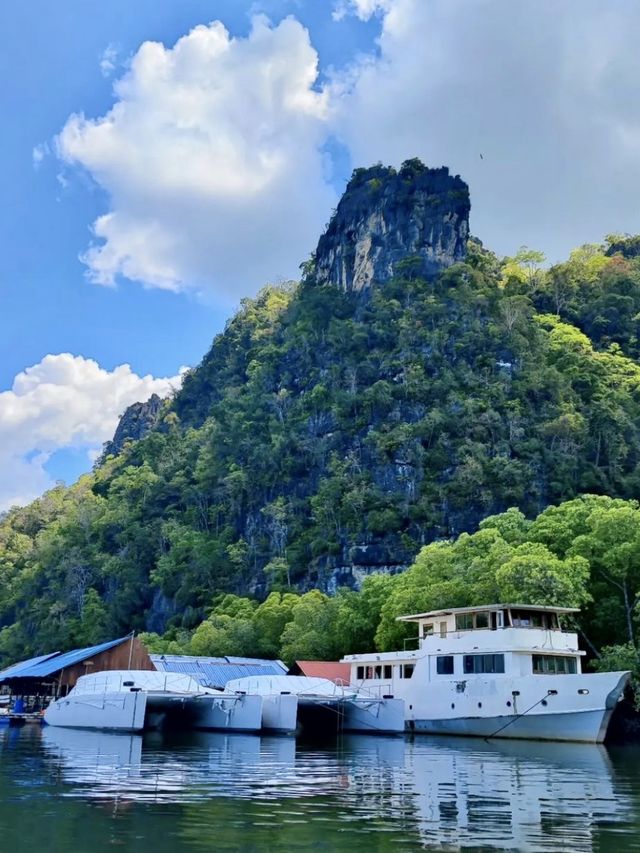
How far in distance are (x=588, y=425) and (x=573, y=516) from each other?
1383 inches

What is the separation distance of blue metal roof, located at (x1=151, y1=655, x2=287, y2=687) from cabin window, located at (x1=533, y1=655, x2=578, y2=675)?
16.4 m

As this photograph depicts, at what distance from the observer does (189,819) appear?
11344 millimetres

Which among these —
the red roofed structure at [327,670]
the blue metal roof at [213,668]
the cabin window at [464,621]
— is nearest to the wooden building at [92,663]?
the blue metal roof at [213,668]

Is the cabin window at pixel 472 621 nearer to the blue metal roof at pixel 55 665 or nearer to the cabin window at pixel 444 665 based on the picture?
the cabin window at pixel 444 665

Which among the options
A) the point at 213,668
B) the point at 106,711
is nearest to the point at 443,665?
the point at 213,668

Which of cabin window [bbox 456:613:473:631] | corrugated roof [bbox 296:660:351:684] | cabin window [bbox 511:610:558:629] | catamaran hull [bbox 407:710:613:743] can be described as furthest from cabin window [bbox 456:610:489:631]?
corrugated roof [bbox 296:660:351:684]

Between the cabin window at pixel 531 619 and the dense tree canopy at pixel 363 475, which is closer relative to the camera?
the cabin window at pixel 531 619

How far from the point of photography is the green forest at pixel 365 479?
45875mm

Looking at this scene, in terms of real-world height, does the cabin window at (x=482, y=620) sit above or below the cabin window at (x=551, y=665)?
above

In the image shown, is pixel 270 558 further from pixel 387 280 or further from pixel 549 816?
pixel 549 816

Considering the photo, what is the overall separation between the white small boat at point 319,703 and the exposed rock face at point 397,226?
64073mm

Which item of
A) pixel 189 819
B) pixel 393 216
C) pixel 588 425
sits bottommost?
pixel 189 819

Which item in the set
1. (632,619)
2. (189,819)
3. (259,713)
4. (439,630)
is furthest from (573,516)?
(189,819)

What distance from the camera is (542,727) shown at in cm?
2975
